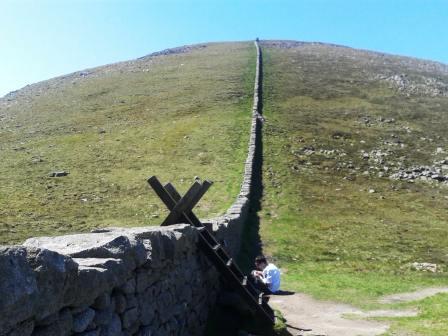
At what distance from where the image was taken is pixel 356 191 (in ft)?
108

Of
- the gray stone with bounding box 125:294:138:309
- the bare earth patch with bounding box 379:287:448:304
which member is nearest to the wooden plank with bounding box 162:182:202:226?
the gray stone with bounding box 125:294:138:309

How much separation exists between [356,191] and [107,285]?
92.4ft

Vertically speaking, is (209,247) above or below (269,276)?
below

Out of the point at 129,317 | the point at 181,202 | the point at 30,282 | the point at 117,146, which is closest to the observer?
the point at 30,282

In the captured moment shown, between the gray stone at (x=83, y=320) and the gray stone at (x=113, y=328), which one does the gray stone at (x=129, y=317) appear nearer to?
the gray stone at (x=113, y=328)

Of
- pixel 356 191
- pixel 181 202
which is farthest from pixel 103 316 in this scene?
pixel 356 191

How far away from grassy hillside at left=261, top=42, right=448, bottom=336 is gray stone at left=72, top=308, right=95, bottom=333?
894cm

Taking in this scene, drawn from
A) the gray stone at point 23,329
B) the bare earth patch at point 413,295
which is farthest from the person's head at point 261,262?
the gray stone at point 23,329

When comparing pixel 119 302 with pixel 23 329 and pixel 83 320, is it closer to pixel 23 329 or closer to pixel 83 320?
pixel 83 320

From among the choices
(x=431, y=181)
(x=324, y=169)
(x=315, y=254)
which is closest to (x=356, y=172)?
(x=324, y=169)

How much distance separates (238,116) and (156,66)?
41.1 meters

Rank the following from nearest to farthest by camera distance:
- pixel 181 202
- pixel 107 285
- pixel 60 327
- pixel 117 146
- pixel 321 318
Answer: pixel 60 327 → pixel 107 285 → pixel 181 202 → pixel 321 318 → pixel 117 146

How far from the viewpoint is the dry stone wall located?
14.7 feet

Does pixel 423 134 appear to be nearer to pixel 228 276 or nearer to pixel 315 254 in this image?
pixel 315 254
